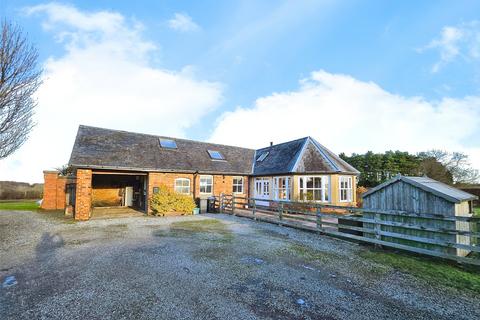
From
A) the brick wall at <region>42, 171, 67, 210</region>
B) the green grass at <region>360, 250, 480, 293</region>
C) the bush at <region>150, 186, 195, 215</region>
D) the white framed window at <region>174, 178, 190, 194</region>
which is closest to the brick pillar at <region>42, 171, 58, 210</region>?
the brick wall at <region>42, 171, 67, 210</region>

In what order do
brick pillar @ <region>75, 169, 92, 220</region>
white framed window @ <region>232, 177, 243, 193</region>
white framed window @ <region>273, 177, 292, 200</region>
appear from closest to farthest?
brick pillar @ <region>75, 169, 92, 220</region> < white framed window @ <region>273, 177, 292, 200</region> < white framed window @ <region>232, 177, 243, 193</region>

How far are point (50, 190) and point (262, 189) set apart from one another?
16.0 metres

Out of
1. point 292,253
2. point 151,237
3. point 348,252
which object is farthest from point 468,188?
point 151,237

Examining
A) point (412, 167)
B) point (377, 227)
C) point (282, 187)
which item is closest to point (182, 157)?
point (282, 187)

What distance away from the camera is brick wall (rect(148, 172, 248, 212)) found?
14797mm

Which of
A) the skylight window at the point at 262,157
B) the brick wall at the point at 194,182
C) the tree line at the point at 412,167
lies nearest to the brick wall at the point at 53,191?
the brick wall at the point at 194,182

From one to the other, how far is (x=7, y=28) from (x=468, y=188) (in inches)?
1457

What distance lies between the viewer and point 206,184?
1716cm

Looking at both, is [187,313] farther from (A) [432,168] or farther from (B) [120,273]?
(A) [432,168]

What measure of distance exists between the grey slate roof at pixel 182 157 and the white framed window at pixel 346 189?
0.60 metres

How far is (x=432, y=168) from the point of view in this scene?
25.9 metres

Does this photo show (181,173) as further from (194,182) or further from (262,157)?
(262,157)

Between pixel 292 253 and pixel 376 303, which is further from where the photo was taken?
pixel 292 253

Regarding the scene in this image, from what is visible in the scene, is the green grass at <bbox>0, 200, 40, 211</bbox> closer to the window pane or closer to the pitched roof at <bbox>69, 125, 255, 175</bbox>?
the pitched roof at <bbox>69, 125, 255, 175</bbox>
